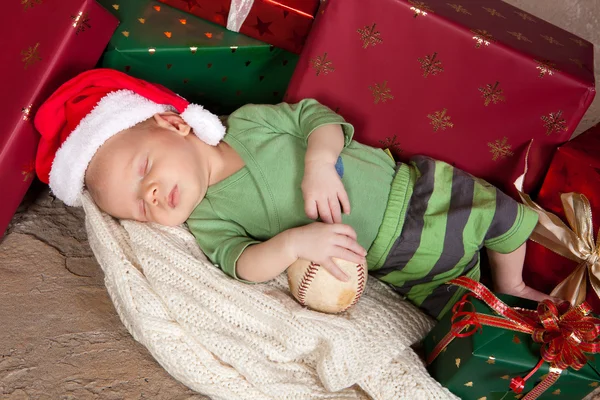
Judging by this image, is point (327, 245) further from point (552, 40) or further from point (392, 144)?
point (552, 40)

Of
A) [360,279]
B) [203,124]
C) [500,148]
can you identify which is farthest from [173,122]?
[500,148]

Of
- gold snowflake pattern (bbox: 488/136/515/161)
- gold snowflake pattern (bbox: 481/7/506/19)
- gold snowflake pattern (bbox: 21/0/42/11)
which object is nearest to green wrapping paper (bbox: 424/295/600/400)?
gold snowflake pattern (bbox: 488/136/515/161)

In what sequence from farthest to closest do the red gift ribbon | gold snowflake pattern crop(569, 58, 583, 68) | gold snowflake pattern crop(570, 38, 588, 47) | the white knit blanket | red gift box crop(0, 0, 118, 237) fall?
gold snowflake pattern crop(570, 38, 588, 47)
gold snowflake pattern crop(569, 58, 583, 68)
red gift box crop(0, 0, 118, 237)
the white knit blanket
the red gift ribbon

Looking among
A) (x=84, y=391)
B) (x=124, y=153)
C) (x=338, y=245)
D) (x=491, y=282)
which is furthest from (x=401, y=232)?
(x=84, y=391)

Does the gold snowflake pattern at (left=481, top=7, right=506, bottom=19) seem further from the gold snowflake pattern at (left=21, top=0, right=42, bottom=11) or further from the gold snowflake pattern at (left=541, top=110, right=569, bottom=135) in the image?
the gold snowflake pattern at (left=21, top=0, right=42, bottom=11)

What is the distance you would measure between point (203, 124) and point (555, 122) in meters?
0.83

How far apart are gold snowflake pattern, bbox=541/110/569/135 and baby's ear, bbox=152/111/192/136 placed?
84cm

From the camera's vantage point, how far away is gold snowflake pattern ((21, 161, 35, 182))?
1.32 m

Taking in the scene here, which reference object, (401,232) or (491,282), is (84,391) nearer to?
(401,232)

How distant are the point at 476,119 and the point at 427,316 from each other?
49cm

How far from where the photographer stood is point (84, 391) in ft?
3.69

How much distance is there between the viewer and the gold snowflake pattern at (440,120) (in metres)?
1.39

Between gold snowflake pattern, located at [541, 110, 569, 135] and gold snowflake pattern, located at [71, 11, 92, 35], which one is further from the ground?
gold snowflake pattern, located at [541, 110, 569, 135]

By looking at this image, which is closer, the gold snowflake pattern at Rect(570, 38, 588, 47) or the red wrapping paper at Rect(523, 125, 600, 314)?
the red wrapping paper at Rect(523, 125, 600, 314)
